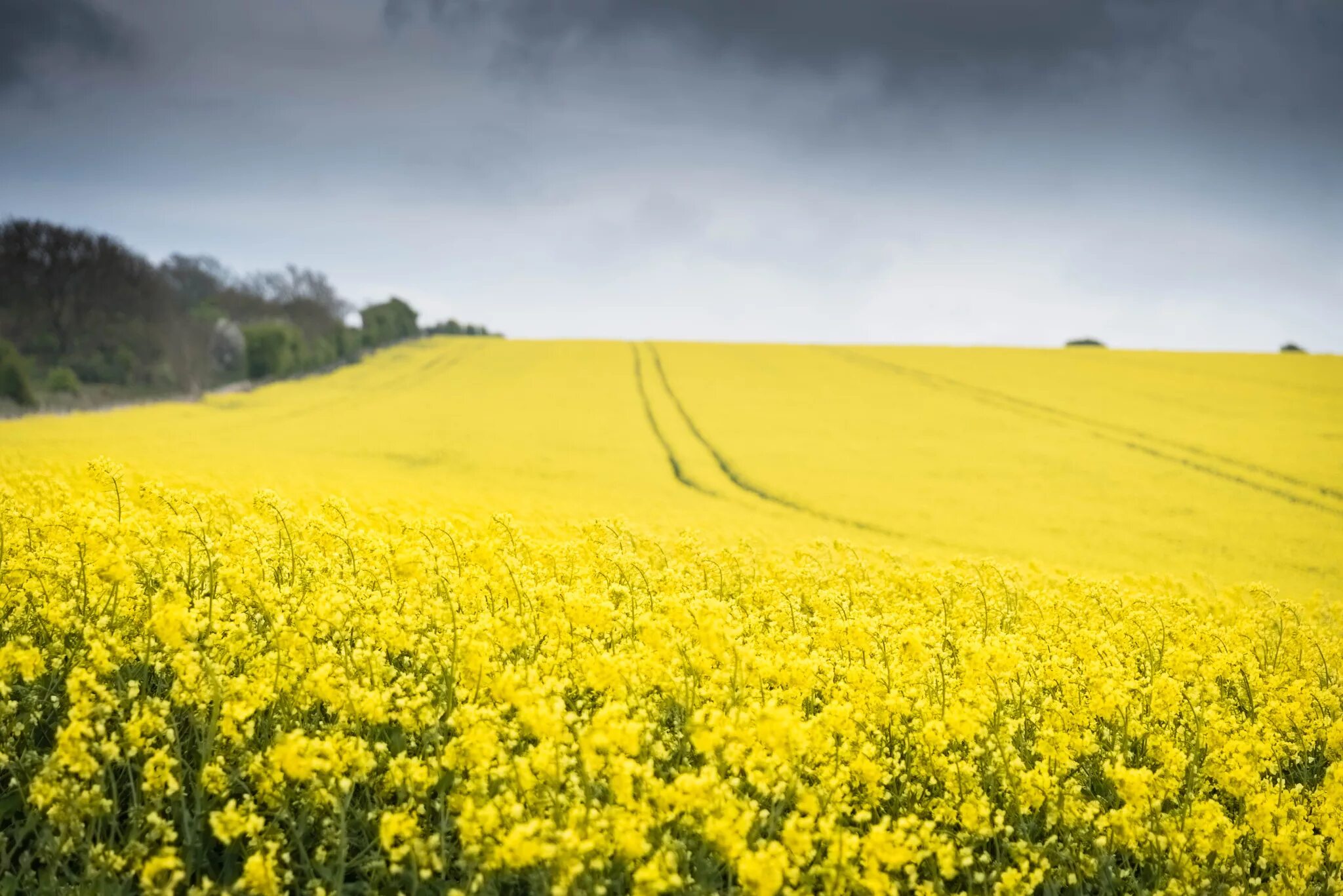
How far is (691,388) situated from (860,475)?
19.3 meters

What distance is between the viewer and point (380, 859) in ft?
13.1

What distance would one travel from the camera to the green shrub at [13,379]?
32.1m

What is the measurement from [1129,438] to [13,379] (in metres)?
43.0

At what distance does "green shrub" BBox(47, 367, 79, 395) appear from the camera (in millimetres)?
A: 37844

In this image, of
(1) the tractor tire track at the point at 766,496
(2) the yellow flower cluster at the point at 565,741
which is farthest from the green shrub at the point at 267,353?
(2) the yellow flower cluster at the point at 565,741

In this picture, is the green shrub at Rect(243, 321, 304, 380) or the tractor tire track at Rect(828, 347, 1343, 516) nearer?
the tractor tire track at Rect(828, 347, 1343, 516)

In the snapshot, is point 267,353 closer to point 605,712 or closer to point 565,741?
point 565,741

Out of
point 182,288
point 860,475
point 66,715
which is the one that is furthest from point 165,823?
point 182,288

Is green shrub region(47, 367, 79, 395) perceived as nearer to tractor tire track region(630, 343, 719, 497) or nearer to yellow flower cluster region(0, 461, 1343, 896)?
tractor tire track region(630, 343, 719, 497)

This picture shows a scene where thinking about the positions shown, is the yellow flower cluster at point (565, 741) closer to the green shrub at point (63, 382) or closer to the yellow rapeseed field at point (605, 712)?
the yellow rapeseed field at point (605, 712)

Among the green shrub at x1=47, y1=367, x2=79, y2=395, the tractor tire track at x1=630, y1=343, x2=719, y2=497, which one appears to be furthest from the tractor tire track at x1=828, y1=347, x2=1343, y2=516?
the green shrub at x1=47, y1=367, x2=79, y2=395

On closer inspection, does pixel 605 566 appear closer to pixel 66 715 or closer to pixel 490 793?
pixel 490 793

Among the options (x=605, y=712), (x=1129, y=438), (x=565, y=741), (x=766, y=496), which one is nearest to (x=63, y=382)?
(x=766, y=496)

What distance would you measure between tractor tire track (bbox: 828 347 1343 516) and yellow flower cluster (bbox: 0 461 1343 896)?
18.1 m
